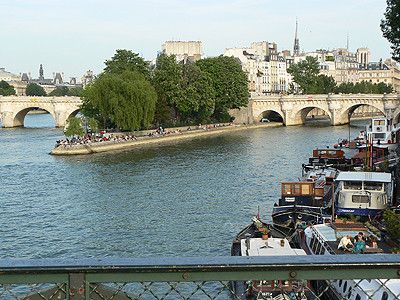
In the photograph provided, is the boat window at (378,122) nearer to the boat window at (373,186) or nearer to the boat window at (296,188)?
the boat window at (296,188)

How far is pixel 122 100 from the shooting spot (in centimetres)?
4734

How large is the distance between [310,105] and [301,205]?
5119cm

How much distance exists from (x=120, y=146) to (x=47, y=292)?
41560mm

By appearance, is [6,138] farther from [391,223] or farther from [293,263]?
[293,263]

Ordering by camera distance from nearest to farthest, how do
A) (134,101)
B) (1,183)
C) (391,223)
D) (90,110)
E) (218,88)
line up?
(391,223) → (1,183) → (134,101) → (90,110) → (218,88)

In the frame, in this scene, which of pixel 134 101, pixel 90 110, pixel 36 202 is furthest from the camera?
pixel 90 110

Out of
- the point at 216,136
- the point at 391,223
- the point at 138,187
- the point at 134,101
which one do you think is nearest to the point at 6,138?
the point at 134,101

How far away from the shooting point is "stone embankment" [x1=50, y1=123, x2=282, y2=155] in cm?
4043

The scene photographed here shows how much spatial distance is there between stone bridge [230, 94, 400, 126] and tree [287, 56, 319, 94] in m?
17.5

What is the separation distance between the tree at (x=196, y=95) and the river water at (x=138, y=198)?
1255 centimetres

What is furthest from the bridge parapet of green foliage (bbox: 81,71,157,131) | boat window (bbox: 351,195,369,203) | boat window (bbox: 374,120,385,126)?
boat window (bbox: 351,195,369,203)

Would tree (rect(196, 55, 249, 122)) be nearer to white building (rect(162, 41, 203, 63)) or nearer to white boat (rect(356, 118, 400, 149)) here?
white boat (rect(356, 118, 400, 149))

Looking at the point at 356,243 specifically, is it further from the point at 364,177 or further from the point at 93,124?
the point at 93,124

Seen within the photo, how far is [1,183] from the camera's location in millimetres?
28422
